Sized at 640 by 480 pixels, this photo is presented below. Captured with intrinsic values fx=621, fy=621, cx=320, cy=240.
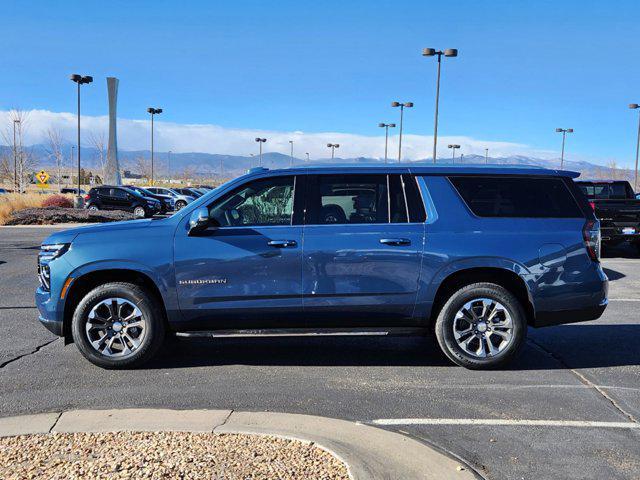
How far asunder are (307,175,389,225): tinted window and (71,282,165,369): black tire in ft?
5.39

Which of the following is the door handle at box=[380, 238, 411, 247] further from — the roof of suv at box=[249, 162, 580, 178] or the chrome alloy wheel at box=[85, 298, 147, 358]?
the chrome alloy wheel at box=[85, 298, 147, 358]

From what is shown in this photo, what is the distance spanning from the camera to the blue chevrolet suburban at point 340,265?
558 cm

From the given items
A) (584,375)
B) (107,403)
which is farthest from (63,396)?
(584,375)

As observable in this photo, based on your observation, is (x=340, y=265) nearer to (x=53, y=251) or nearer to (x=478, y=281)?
(x=478, y=281)

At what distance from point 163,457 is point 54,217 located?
89.2 ft

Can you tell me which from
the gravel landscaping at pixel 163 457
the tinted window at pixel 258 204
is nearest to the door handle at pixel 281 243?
the tinted window at pixel 258 204

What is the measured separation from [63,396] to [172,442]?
1585 mm

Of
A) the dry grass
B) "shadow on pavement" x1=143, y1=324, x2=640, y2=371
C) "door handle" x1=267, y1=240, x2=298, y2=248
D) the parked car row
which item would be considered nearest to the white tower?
the dry grass

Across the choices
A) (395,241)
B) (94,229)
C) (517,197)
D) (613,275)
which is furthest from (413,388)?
(613,275)

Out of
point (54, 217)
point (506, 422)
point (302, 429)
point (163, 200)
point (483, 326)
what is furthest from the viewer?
point (163, 200)

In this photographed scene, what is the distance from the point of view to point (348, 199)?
19.0 ft

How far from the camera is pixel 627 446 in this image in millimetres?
4098

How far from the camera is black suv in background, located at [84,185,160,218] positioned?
112 ft

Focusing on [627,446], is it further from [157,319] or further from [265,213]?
[157,319]
